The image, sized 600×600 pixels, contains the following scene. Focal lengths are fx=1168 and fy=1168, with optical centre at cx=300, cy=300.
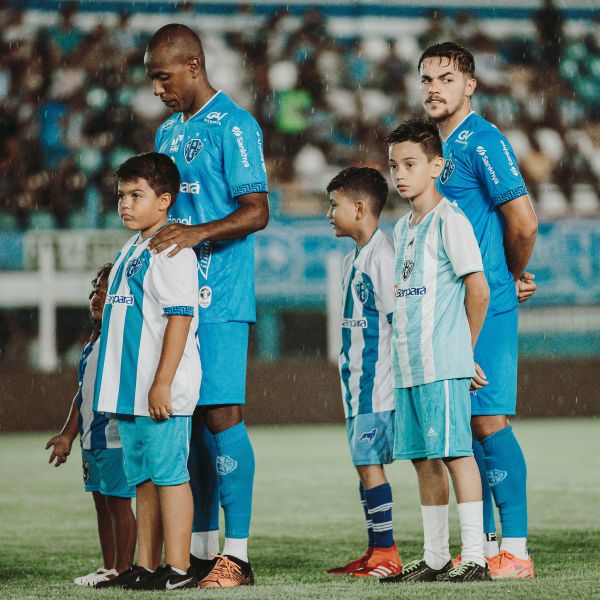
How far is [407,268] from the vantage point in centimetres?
343

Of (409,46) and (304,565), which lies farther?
(409,46)

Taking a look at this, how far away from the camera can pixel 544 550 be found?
409cm

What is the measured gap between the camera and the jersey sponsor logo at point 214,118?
358 centimetres

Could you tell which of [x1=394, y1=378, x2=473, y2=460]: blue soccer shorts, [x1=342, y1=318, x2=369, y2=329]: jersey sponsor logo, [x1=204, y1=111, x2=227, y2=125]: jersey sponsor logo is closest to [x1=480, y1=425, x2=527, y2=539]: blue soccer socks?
[x1=394, y1=378, x2=473, y2=460]: blue soccer shorts

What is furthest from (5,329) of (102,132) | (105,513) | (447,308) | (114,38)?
(447,308)

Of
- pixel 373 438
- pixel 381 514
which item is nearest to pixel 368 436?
pixel 373 438

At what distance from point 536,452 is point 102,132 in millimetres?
6023

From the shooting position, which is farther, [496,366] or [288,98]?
[288,98]

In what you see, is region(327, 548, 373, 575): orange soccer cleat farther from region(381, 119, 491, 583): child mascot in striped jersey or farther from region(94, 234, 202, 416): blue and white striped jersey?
region(94, 234, 202, 416): blue and white striped jersey

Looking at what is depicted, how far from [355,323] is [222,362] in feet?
2.28

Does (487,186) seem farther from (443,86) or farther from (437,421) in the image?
(437,421)

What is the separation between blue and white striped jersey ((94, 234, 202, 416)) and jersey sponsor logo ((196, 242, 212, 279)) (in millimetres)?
190

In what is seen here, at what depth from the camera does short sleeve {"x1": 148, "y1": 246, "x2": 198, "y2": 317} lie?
324 cm

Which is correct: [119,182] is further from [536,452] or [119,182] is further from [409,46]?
[409,46]
